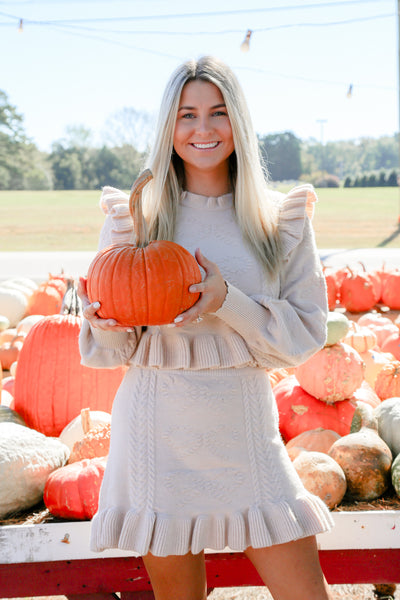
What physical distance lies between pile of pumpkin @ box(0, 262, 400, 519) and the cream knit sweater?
2.81ft

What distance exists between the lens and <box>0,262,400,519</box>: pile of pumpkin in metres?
2.41

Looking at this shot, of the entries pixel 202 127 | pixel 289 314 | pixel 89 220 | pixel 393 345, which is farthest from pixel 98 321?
pixel 89 220

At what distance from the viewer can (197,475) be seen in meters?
1.61

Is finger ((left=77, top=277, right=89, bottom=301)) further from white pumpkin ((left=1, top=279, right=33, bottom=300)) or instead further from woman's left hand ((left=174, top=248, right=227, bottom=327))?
white pumpkin ((left=1, top=279, right=33, bottom=300))

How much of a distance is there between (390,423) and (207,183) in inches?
59.9

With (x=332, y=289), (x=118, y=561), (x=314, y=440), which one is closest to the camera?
(x=118, y=561)

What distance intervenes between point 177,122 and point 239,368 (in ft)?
2.40

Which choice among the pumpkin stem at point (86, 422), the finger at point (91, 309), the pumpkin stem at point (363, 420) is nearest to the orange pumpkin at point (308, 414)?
the pumpkin stem at point (363, 420)

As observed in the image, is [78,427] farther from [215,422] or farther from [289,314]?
[289,314]

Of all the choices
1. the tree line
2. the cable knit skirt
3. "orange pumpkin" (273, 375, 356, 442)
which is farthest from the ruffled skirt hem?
the tree line

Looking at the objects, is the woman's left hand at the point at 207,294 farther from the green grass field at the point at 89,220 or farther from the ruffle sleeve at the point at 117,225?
the green grass field at the point at 89,220

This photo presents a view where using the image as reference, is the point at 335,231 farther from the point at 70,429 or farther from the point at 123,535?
the point at 123,535

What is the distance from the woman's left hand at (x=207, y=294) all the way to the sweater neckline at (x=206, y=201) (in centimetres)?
33

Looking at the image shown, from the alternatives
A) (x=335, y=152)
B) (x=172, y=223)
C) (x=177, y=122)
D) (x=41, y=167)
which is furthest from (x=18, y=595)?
(x=335, y=152)
